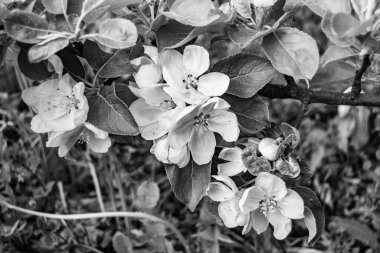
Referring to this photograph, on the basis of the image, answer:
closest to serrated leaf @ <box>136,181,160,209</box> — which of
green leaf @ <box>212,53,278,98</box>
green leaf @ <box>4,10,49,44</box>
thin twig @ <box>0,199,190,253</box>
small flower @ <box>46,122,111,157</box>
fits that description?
thin twig @ <box>0,199,190,253</box>

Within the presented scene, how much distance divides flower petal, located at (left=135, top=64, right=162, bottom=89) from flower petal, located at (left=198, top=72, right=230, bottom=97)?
81 millimetres

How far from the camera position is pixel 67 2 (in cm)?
93

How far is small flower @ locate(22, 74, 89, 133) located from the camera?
0.95 meters

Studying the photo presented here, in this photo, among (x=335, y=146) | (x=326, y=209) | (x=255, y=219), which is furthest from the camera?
(x=335, y=146)

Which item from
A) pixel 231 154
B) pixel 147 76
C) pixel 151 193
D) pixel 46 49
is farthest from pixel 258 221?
pixel 151 193

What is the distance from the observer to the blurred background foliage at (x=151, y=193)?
5.16 ft

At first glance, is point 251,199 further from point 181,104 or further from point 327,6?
point 327,6

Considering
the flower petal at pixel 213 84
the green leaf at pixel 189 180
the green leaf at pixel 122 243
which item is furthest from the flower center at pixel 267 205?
the green leaf at pixel 122 243

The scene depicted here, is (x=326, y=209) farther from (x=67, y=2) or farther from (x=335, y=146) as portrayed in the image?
(x=67, y=2)

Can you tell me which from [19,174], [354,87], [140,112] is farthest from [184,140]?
[19,174]

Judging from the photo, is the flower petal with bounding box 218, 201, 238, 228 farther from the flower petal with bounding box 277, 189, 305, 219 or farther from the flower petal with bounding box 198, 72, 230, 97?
the flower petal with bounding box 198, 72, 230, 97

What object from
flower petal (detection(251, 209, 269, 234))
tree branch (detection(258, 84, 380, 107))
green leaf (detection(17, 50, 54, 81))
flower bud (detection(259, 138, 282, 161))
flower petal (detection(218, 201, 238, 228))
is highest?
green leaf (detection(17, 50, 54, 81))

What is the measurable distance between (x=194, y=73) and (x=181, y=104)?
0.09m

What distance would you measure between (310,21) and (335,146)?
0.66 meters
